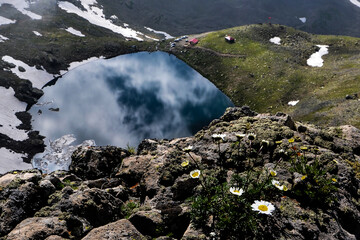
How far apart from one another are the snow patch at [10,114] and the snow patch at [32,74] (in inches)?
417

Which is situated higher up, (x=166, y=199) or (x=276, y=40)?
(x=166, y=199)

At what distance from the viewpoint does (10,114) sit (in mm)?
68062

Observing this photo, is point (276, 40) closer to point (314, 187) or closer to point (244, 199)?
point (314, 187)

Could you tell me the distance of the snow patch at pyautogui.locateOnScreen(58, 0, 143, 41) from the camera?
15525cm

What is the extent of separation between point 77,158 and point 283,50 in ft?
318

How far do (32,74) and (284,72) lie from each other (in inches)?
3726

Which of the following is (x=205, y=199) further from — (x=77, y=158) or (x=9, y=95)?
(x=9, y=95)

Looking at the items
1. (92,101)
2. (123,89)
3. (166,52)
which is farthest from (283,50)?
(92,101)

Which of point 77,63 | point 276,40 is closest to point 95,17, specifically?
point 77,63

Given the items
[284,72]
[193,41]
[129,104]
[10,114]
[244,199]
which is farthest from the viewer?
[193,41]

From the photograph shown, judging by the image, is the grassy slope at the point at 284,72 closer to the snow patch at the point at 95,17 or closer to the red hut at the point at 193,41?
the red hut at the point at 193,41

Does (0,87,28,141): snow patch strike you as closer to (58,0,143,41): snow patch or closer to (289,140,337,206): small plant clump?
(289,140,337,206): small plant clump

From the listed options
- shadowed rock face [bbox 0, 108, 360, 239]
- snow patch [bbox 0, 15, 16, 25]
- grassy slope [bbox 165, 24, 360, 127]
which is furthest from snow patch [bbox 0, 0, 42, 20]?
shadowed rock face [bbox 0, 108, 360, 239]

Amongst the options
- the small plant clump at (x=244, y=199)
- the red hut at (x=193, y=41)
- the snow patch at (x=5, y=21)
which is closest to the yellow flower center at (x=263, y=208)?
the small plant clump at (x=244, y=199)
